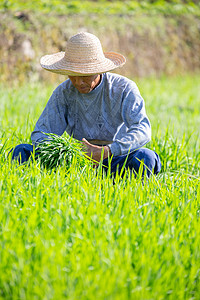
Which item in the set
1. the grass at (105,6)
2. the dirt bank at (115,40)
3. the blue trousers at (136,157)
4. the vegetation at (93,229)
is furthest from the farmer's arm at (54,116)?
the grass at (105,6)

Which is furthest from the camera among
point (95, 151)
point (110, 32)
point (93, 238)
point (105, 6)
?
point (105, 6)

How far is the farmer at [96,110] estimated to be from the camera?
2832mm

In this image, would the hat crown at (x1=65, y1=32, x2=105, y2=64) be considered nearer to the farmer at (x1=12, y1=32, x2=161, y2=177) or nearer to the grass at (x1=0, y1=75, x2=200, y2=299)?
the farmer at (x1=12, y1=32, x2=161, y2=177)

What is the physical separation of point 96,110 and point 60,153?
570 mm

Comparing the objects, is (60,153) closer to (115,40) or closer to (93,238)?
(93,238)

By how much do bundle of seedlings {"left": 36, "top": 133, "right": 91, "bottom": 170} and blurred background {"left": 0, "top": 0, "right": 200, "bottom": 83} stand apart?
3933 millimetres

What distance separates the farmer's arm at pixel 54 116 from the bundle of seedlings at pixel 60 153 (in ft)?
0.90

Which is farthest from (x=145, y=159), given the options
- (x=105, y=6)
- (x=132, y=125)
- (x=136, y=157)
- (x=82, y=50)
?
(x=105, y=6)

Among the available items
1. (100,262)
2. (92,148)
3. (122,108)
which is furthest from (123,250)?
(122,108)

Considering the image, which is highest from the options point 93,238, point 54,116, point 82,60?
point 82,60

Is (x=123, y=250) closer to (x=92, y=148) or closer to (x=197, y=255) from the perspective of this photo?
(x=197, y=255)

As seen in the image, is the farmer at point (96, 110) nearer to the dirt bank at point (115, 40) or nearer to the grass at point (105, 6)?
the dirt bank at point (115, 40)

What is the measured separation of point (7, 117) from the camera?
413cm

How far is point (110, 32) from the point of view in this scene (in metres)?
8.62
